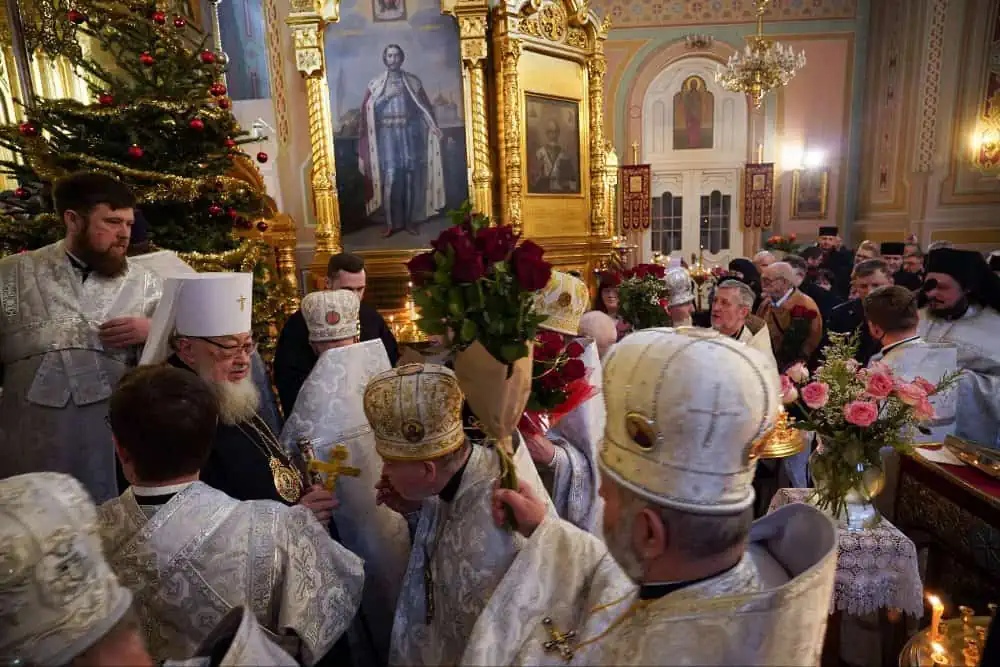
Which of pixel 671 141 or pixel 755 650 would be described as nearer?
pixel 755 650

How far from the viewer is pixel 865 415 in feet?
7.76

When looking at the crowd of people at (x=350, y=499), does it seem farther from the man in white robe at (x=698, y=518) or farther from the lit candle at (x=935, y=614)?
the lit candle at (x=935, y=614)

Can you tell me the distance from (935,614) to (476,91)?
22.7 ft

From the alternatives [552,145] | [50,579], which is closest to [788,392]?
[50,579]

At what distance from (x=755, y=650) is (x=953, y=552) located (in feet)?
8.38

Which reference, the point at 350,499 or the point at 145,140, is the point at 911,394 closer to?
the point at 350,499

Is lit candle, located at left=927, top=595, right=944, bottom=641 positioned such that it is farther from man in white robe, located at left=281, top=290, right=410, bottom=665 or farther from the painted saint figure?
the painted saint figure

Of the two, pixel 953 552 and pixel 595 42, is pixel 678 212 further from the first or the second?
pixel 953 552

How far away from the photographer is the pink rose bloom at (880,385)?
7.92 ft

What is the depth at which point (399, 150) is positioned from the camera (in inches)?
292

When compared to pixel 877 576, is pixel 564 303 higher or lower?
higher

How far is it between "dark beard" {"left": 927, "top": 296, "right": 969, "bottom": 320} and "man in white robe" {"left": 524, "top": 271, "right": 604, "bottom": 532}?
280 centimetres

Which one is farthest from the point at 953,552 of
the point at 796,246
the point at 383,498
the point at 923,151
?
the point at 923,151

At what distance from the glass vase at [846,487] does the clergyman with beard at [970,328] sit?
1.51m
